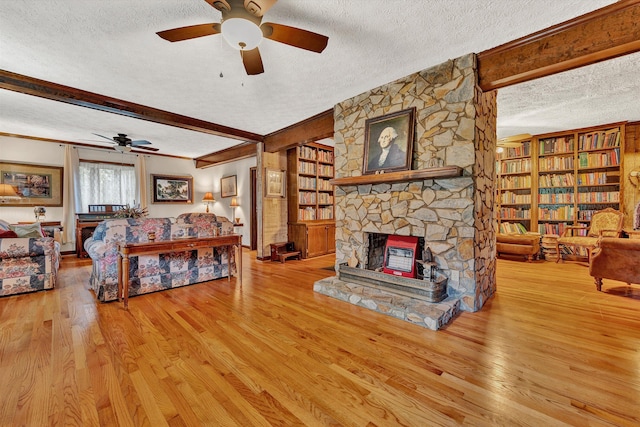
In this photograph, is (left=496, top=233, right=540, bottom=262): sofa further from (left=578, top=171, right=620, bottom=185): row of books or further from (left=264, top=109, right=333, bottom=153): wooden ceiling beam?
(left=264, top=109, right=333, bottom=153): wooden ceiling beam

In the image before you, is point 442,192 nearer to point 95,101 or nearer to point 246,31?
point 246,31

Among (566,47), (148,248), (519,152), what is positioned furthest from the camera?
(519,152)

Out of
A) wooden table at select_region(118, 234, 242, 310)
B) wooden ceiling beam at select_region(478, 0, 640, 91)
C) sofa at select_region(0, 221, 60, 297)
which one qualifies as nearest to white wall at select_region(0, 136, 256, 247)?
sofa at select_region(0, 221, 60, 297)

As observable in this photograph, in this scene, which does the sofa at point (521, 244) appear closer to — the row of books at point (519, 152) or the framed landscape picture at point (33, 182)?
the row of books at point (519, 152)

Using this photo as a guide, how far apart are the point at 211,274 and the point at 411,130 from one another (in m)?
3.34

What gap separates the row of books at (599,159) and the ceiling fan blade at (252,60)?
5983mm

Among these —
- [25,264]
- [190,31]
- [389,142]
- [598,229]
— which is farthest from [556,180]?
[25,264]

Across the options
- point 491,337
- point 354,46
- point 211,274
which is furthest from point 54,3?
point 491,337

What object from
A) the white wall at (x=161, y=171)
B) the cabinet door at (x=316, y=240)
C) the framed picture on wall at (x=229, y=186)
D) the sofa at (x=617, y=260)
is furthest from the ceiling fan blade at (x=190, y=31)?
the framed picture on wall at (x=229, y=186)

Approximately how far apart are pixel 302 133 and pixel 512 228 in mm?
4652

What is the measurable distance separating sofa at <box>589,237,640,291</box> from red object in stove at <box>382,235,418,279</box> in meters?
2.23

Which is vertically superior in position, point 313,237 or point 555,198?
point 555,198

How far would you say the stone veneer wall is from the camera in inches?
107

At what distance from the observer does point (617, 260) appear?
3.08 m
